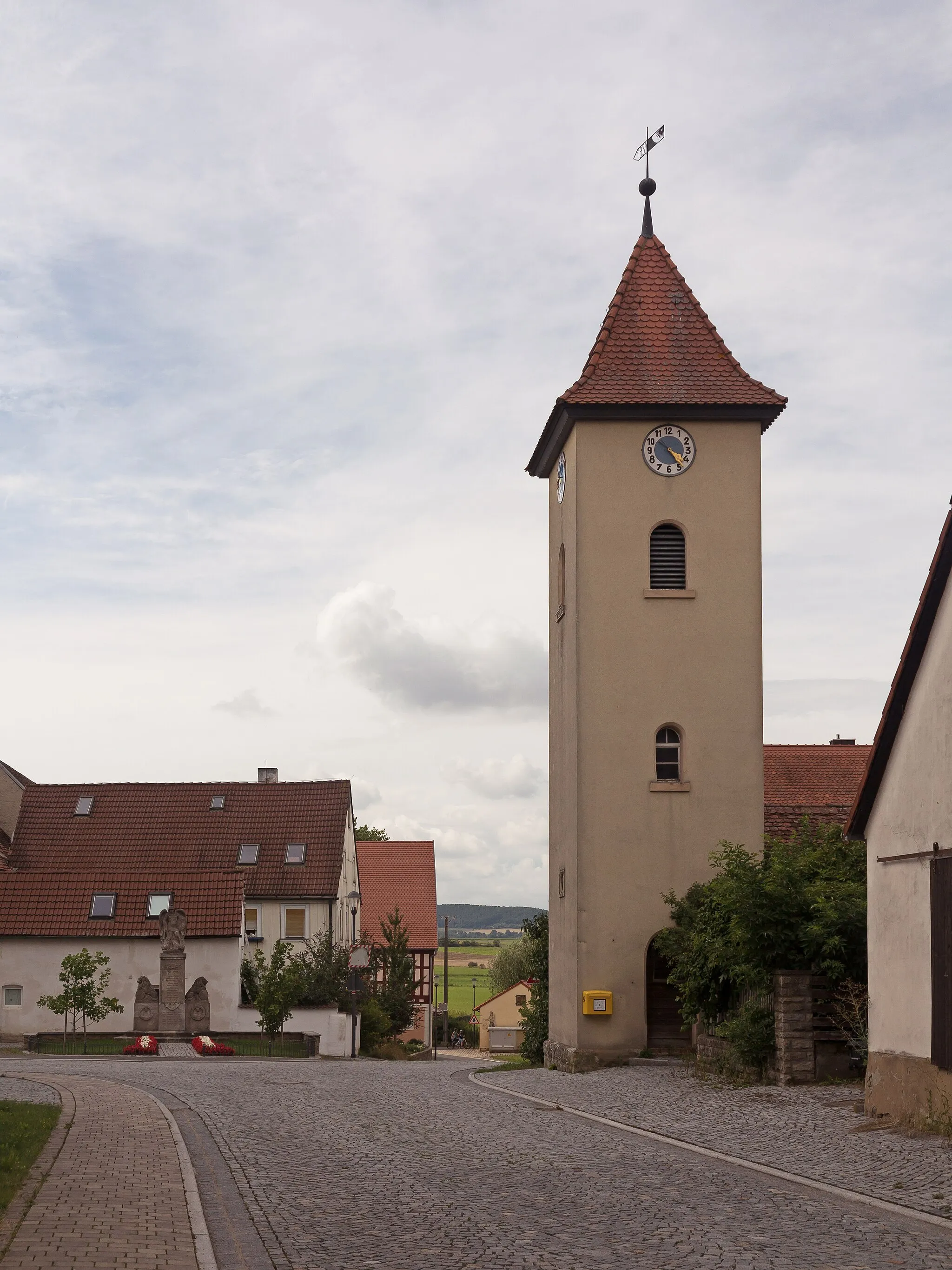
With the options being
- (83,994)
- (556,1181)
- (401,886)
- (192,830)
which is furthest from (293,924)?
(556,1181)

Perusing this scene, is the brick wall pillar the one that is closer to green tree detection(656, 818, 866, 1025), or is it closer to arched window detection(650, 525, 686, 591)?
green tree detection(656, 818, 866, 1025)

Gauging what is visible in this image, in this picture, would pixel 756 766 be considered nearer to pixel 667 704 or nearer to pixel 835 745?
pixel 667 704

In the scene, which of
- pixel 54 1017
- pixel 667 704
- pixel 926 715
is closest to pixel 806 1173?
pixel 926 715

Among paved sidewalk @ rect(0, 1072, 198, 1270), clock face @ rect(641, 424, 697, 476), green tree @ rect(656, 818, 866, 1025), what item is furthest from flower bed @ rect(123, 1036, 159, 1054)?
paved sidewalk @ rect(0, 1072, 198, 1270)

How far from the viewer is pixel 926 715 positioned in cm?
1493

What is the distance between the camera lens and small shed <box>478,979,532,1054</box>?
8881cm

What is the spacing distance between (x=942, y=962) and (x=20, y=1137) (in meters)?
8.36

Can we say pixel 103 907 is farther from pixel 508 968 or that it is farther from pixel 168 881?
pixel 508 968

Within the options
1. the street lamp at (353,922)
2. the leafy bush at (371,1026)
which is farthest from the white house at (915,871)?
the street lamp at (353,922)

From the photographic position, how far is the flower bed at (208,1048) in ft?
115

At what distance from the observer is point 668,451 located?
28.8 meters

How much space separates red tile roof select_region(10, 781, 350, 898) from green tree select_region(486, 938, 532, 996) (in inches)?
1340

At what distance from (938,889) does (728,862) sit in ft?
25.5

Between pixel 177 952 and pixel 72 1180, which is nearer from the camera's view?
pixel 72 1180
